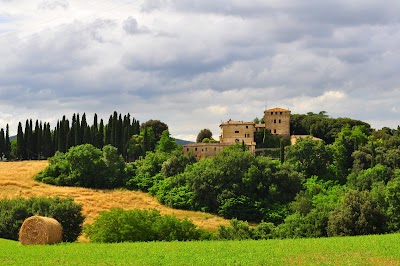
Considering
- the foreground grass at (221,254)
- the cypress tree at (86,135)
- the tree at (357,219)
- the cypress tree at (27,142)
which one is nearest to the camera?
the foreground grass at (221,254)

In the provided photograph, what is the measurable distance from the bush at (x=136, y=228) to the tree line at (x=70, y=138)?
2136 inches

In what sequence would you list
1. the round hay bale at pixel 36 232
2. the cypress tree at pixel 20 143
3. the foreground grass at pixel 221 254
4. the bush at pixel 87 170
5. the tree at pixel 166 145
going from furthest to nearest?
1. the tree at pixel 166 145
2. the cypress tree at pixel 20 143
3. the bush at pixel 87 170
4. the round hay bale at pixel 36 232
5. the foreground grass at pixel 221 254

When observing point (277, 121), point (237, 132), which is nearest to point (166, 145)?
point (237, 132)

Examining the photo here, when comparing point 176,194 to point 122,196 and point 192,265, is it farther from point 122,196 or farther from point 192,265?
point 192,265

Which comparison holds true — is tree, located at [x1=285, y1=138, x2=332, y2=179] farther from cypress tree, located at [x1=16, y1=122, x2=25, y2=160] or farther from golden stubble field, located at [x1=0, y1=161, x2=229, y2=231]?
cypress tree, located at [x1=16, y1=122, x2=25, y2=160]

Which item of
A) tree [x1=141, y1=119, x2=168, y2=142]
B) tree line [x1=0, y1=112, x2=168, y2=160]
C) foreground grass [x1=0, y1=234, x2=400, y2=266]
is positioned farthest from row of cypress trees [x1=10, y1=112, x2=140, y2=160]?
foreground grass [x1=0, y1=234, x2=400, y2=266]

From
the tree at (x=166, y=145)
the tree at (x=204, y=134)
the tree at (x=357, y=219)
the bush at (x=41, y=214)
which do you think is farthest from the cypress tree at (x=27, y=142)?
the tree at (x=357, y=219)

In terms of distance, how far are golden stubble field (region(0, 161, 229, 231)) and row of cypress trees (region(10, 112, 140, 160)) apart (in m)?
10.0

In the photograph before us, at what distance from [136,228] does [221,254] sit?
55.6 feet

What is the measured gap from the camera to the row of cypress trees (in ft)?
338

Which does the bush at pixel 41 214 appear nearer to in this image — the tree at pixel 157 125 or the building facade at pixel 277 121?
the building facade at pixel 277 121

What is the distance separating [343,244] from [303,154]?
62944 millimetres

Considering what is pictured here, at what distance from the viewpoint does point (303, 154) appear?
97125mm

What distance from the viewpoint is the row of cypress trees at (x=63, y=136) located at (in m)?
103
